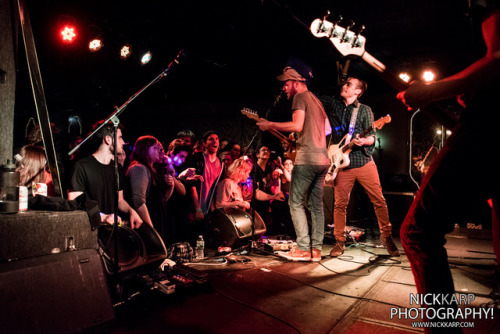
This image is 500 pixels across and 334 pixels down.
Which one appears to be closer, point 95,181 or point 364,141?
point 95,181

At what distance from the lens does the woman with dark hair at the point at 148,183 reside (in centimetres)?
392

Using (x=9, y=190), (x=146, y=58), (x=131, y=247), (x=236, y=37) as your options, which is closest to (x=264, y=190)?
(x=146, y=58)

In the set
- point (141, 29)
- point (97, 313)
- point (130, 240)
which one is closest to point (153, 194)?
point (130, 240)

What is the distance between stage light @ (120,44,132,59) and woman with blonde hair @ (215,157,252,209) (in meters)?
3.70

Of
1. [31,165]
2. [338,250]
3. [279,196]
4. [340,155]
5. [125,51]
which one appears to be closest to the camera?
[31,165]

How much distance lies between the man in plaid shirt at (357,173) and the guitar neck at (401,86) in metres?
2.00

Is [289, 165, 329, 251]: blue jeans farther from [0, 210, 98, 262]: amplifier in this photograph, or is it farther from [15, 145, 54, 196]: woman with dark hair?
[15, 145, 54, 196]: woman with dark hair

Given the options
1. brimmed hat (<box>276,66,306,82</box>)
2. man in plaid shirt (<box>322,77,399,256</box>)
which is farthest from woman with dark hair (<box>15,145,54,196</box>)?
man in plaid shirt (<box>322,77,399,256</box>)

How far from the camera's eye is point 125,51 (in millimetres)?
6918

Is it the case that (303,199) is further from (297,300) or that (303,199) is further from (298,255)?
(297,300)

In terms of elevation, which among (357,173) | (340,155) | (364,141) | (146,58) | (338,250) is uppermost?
(146,58)

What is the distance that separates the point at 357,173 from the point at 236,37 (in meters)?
5.66

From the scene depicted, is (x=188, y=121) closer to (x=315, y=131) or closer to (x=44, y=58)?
→ (x=44, y=58)

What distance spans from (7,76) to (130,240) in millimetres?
1663
